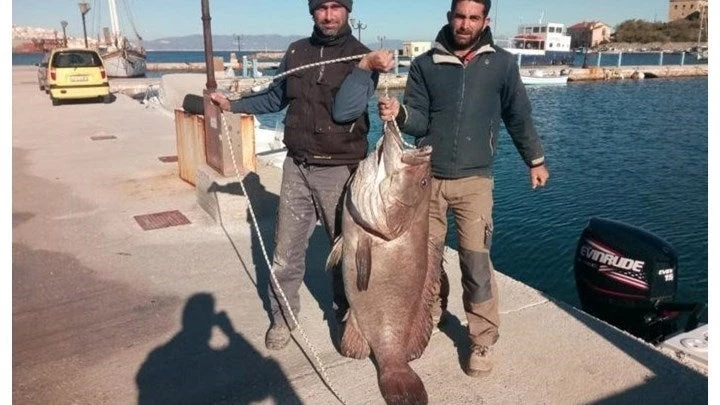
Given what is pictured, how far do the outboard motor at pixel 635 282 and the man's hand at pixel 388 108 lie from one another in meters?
2.94

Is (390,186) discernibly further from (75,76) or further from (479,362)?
(75,76)

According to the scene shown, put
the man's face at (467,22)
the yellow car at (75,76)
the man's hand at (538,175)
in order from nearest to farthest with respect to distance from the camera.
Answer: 1. the man's face at (467,22)
2. the man's hand at (538,175)
3. the yellow car at (75,76)

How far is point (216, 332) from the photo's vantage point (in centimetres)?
443

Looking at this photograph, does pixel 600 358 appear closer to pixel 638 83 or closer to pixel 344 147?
pixel 344 147

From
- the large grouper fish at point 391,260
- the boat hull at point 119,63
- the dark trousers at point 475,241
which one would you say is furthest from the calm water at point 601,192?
the boat hull at point 119,63

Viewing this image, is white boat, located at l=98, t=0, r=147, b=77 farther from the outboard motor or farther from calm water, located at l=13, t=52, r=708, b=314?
the outboard motor

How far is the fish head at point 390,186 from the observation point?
3105 millimetres

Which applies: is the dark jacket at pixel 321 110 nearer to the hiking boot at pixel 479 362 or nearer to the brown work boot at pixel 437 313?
the brown work boot at pixel 437 313

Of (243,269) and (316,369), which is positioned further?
(243,269)

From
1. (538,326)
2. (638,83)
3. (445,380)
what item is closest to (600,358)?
(538,326)

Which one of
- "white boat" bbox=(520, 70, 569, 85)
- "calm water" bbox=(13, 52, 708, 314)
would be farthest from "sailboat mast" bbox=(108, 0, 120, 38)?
"white boat" bbox=(520, 70, 569, 85)

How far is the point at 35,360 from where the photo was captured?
4.01 meters

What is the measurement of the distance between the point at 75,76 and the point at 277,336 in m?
19.0

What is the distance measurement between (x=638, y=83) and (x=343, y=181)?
56.5 metres
